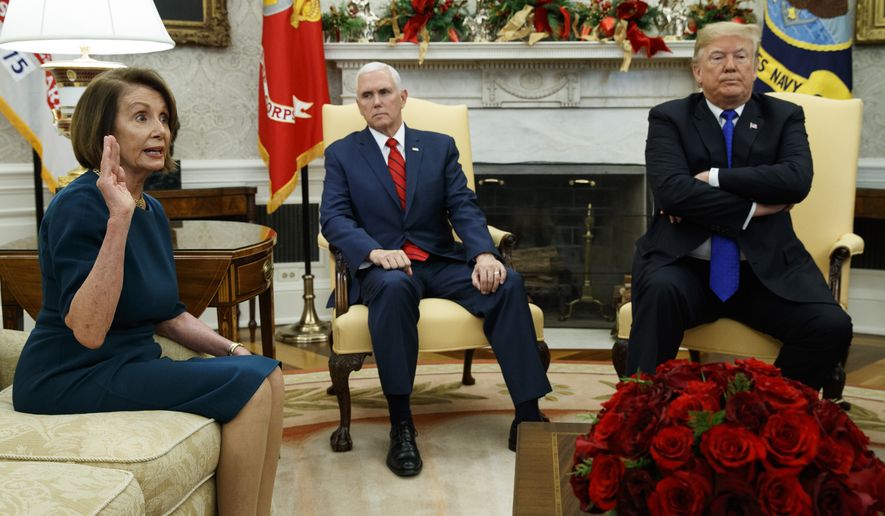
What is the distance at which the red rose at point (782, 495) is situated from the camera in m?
1.21

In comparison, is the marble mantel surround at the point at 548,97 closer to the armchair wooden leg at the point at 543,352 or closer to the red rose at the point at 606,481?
the armchair wooden leg at the point at 543,352

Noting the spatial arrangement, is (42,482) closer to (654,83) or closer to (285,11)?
(285,11)

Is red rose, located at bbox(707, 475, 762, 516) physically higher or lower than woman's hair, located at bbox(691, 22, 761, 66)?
lower

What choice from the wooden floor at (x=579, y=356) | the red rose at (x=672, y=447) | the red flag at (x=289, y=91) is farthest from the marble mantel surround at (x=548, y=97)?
the red rose at (x=672, y=447)

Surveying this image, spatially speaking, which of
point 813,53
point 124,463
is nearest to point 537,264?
point 813,53

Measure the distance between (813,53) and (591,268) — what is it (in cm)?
154

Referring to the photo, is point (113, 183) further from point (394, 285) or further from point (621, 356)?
point (621, 356)

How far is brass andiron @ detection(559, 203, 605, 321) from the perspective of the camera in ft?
16.0

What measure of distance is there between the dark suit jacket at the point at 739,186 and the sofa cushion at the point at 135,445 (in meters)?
1.59

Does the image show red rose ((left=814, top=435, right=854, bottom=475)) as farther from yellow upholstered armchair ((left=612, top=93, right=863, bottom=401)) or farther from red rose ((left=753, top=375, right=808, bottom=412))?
yellow upholstered armchair ((left=612, top=93, right=863, bottom=401))

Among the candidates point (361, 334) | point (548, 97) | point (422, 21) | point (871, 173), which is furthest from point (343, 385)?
point (871, 173)

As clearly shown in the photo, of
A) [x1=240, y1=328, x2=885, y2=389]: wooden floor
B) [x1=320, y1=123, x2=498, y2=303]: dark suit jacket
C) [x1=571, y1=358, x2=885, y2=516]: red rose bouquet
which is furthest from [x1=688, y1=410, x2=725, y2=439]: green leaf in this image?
[x1=240, y1=328, x2=885, y2=389]: wooden floor

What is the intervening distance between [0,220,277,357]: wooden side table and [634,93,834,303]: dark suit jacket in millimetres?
1218

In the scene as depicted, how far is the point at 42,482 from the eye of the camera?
151cm
